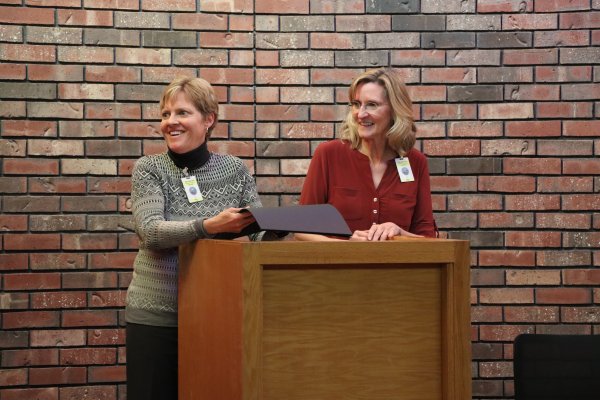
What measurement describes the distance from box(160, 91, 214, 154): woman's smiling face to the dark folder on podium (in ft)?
1.68

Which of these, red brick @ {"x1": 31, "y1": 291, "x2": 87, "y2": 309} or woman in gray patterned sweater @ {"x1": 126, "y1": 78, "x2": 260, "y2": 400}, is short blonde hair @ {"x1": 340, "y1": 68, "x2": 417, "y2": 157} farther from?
red brick @ {"x1": 31, "y1": 291, "x2": 87, "y2": 309}

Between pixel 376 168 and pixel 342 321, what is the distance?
1.08 metres

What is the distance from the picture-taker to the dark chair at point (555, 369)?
7.61ft

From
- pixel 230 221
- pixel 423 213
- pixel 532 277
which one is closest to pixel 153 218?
pixel 230 221

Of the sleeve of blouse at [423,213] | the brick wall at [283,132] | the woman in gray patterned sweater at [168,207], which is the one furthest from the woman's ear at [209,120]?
the brick wall at [283,132]

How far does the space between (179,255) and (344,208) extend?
2.22 ft

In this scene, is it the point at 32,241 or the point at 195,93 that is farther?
the point at 32,241

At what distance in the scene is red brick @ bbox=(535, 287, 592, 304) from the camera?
3479 millimetres

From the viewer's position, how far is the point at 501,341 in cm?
348

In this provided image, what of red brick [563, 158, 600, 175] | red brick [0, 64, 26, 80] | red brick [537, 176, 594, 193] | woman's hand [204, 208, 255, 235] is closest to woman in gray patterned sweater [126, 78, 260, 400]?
woman's hand [204, 208, 255, 235]

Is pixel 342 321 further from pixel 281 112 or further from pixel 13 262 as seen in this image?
pixel 13 262

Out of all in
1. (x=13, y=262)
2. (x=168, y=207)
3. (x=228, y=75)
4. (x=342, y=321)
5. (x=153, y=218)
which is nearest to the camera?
(x=342, y=321)

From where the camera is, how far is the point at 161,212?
215 centimetres

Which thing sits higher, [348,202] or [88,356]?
[348,202]
